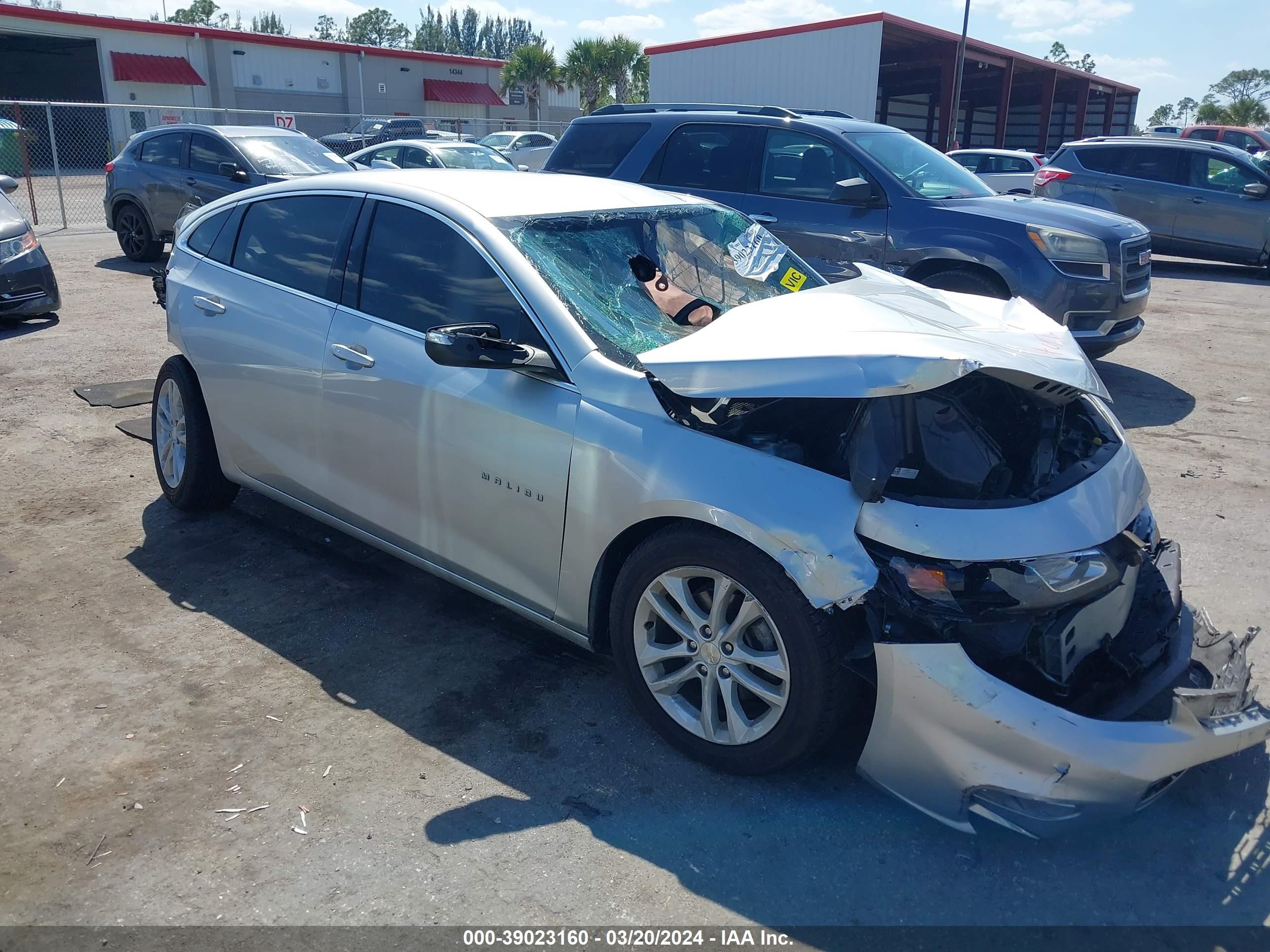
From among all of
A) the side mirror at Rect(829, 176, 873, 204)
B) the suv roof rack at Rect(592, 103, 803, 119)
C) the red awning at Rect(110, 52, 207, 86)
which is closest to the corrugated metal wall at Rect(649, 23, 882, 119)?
the red awning at Rect(110, 52, 207, 86)

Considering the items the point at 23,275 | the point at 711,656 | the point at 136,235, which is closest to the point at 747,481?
the point at 711,656

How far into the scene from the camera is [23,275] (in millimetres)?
8922

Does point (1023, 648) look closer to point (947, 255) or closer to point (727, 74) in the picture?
point (947, 255)

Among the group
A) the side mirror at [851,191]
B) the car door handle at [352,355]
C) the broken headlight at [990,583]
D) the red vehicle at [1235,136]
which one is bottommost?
the broken headlight at [990,583]

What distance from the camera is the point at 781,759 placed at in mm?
2957

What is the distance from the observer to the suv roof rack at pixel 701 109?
8.11m

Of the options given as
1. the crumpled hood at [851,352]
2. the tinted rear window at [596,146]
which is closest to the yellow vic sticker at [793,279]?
the crumpled hood at [851,352]

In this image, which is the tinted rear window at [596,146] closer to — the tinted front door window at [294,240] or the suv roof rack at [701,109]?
the suv roof rack at [701,109]

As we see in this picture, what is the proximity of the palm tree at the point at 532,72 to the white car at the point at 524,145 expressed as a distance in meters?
27.7

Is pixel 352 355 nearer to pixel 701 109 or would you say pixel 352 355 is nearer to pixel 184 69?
pixel 701 109

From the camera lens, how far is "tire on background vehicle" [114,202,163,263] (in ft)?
42.2

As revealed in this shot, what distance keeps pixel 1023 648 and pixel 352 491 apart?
2.61 metres

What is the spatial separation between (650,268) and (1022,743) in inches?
88.7

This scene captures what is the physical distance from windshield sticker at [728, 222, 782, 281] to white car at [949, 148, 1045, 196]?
1609 centimetres
